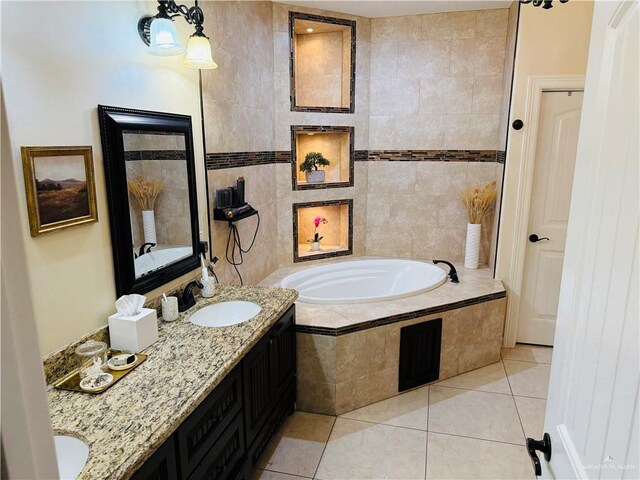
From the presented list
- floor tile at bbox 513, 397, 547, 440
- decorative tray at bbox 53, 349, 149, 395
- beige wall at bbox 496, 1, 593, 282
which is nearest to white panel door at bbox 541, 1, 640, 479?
decorative tray at bbox 53, 349, 149, 395

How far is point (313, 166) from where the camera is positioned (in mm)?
3973

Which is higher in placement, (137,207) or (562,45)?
(562,45)

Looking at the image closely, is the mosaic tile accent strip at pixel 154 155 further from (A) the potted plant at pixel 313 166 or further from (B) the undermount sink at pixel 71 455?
(A) the potted plant at pixel 313 166

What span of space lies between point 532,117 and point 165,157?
2795 millimetres

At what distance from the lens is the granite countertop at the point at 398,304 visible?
9.29 feet

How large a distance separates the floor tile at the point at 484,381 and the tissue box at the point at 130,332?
7.35 ft

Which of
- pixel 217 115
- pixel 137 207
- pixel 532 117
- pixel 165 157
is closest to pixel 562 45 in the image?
pixel 532 117

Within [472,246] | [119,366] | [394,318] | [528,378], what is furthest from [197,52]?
[528,378]

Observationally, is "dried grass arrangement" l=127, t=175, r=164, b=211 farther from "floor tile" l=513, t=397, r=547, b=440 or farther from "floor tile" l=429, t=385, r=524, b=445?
"floor tile" l=513, t=397, r=547, b=440

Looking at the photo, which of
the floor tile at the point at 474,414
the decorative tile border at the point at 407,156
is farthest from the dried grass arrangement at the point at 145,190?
the floor tile at the point at 474,414

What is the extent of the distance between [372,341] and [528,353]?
5.48 feet

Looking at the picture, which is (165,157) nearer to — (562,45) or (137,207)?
(137,207)

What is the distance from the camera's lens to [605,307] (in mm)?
793

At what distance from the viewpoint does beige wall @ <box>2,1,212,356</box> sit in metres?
1.40
